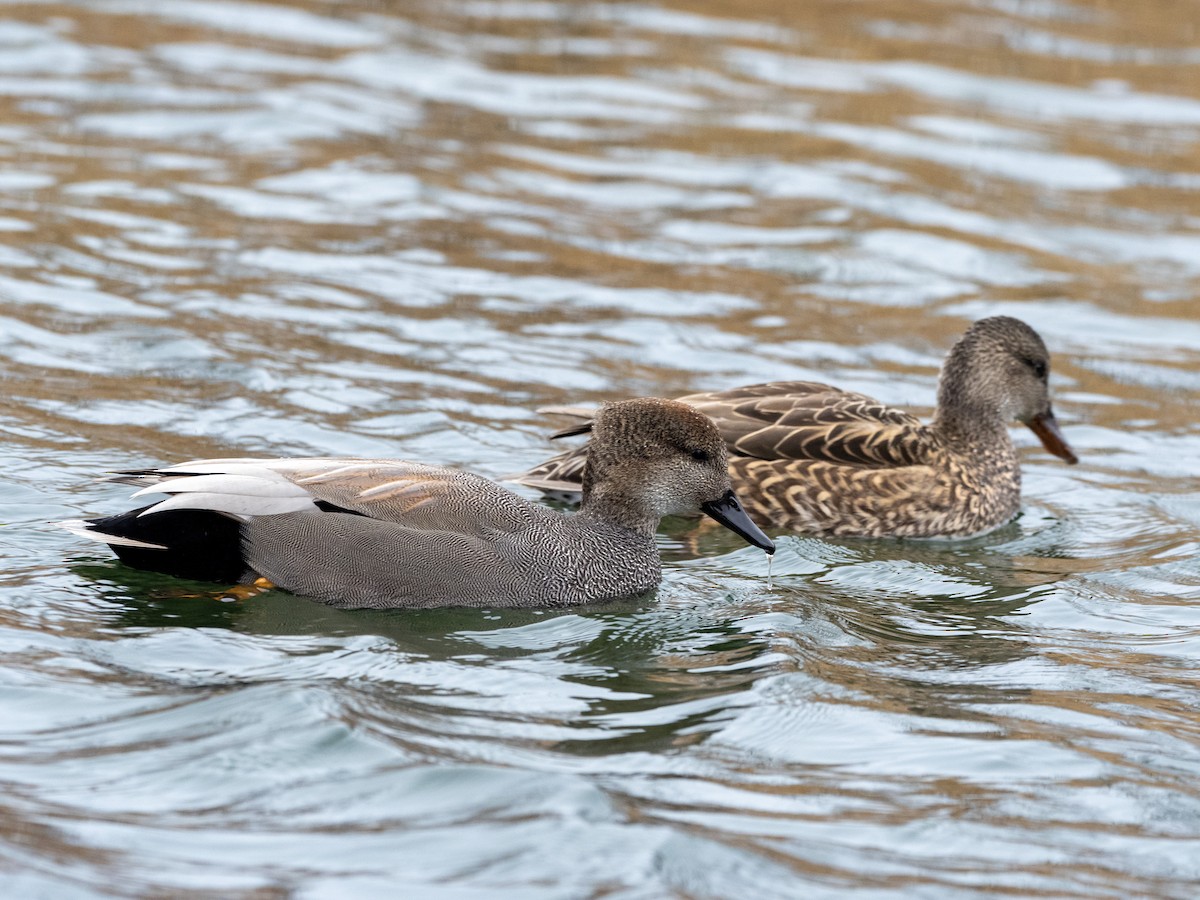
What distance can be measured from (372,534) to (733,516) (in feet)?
4.99

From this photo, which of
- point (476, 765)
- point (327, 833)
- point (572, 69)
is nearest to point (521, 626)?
point (476, 765)

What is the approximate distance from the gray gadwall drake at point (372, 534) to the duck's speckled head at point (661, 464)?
12 mm

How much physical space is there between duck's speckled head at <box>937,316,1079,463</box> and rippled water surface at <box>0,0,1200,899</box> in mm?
572

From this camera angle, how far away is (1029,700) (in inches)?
254

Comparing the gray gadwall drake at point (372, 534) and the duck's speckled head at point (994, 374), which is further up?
the duck's speckled head at point (994, 374)

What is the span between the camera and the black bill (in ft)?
24.2

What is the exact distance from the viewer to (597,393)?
1017cm

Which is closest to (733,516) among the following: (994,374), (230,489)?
(230,489)

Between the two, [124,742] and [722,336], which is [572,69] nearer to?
[722,336]

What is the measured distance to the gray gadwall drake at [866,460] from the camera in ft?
28.2

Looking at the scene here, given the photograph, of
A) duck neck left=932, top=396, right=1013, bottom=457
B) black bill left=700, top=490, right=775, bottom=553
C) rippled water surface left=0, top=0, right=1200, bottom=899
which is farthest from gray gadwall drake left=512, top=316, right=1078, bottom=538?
black bill left=700, top=490, right=775, bottom=553

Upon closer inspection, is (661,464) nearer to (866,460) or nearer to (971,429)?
(866,460)

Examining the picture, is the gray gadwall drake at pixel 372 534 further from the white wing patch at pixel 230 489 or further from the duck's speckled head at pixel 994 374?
the duck's speckled head at pixel 994 374

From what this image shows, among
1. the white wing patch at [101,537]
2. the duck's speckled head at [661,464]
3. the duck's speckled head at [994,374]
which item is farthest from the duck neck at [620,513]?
the duck's speckled head at [994,374]
